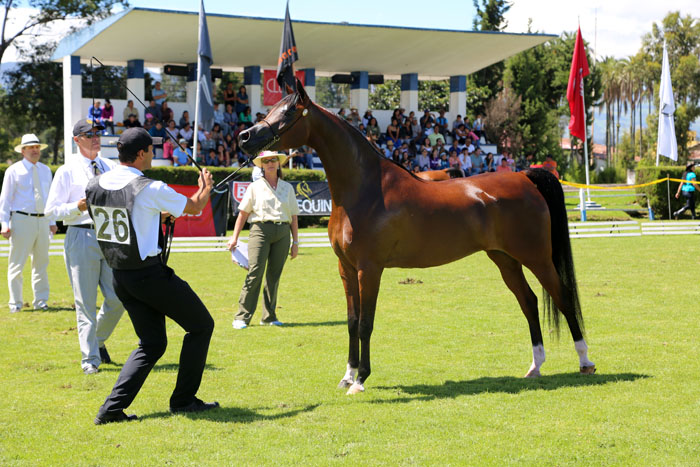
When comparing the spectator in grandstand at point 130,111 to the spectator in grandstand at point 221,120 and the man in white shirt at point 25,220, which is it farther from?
the man in white shirt at point 25,220

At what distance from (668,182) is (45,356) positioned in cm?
2398

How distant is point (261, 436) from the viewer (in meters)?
5.12

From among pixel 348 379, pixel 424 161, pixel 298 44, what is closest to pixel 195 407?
pixel 348 379

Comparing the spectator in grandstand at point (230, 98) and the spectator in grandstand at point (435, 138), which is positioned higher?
the spectator in grandstand at point (230, 98)

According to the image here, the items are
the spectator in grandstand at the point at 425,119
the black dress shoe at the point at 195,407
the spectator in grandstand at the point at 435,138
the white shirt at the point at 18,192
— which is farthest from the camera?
the spectator in grandstand at the point at 425,119

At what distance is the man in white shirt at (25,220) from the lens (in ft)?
34.7

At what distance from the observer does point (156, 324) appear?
5598mm

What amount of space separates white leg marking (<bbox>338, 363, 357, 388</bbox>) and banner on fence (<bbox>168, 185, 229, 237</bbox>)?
13263mm

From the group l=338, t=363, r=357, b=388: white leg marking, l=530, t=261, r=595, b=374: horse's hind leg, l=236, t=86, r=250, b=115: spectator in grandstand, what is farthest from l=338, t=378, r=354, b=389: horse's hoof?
l=236, t=86, r=250, b=115: spectator in grandstand

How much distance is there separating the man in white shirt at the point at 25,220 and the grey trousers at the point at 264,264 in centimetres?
303

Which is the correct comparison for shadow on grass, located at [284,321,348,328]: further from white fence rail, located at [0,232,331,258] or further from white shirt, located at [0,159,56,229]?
white fence rail, located at [0,232,331,258]

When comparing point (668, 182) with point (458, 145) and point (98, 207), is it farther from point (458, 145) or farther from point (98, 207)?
point (98, 207)

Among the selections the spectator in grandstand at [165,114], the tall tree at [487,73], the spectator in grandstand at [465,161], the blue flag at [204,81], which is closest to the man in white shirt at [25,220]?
the blue flag at [204,81]

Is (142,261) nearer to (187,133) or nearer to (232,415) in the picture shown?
(232,415)
